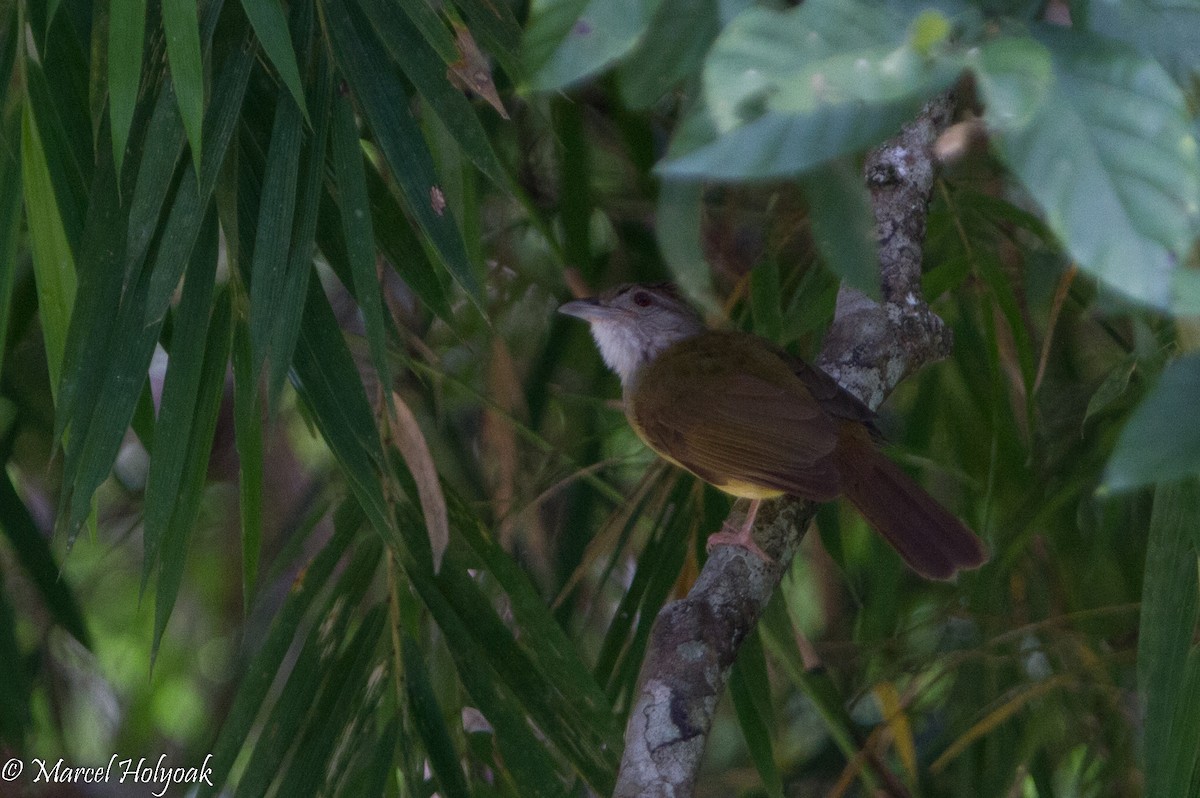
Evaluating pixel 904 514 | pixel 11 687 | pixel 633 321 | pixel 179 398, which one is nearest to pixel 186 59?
pixel 179 398

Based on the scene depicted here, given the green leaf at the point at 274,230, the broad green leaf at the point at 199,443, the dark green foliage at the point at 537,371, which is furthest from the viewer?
the broad green leaf at the point at 199,443

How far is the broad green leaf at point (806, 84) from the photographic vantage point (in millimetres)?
976

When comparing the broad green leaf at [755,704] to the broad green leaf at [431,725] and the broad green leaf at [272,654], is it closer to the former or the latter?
the broad green leaf at [431,725]

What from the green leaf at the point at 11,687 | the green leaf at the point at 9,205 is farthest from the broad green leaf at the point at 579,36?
the green leaf at the point at 11,687

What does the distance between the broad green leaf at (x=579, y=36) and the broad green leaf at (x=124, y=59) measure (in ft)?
3.73

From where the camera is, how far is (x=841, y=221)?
47.4 inches

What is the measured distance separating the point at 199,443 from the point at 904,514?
162 centimetres

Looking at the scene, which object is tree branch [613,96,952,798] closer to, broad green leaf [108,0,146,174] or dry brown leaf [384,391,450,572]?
dry brown leaf [384,391,450,572]

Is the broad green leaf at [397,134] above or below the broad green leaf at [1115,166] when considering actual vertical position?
below

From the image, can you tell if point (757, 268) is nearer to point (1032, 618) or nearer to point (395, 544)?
point (395, 544)

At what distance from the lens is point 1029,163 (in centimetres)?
98

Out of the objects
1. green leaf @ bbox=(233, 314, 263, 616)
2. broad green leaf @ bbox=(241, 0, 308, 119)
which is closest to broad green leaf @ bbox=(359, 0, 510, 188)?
broad green leaf @ bbox=(241, 0, 308, 119)

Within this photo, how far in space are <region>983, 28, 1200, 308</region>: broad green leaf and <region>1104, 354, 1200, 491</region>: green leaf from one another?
0.11 meters

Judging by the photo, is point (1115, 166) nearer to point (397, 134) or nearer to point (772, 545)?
point (397, 134)
